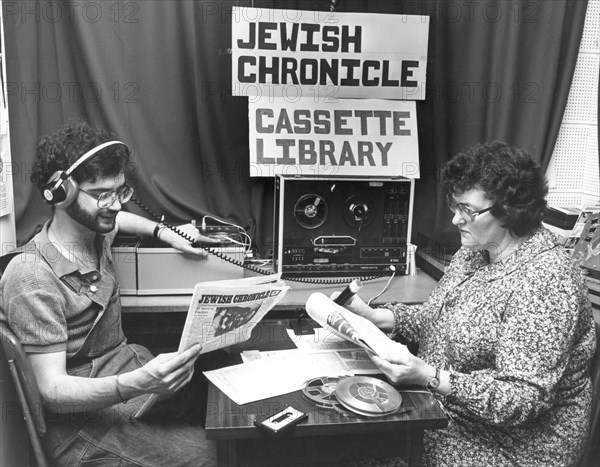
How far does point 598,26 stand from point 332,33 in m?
1.30

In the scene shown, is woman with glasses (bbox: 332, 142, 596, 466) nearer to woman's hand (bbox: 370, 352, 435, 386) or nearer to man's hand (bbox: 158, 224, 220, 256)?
woman's hand (bbox: 370, 352, 435, 386)

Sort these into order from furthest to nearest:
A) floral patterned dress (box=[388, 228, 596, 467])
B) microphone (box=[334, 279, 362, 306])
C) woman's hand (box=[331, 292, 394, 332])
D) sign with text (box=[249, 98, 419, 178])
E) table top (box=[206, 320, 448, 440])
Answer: sign with text (box=[249, 98, 419, 178]) → woman's hand (box=[331, 292, 394, 332]) → microphone (box=[334, 279, 362, 306]) → floral patterned dress (box=[388, 228, 596, 467]) → table top (box=[206, 320, 448, 440])

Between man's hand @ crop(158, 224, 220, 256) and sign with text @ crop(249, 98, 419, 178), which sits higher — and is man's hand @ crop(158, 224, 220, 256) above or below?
below

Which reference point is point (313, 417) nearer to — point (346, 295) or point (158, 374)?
point (158, 374)

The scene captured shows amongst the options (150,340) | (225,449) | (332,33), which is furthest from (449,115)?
(225,449)

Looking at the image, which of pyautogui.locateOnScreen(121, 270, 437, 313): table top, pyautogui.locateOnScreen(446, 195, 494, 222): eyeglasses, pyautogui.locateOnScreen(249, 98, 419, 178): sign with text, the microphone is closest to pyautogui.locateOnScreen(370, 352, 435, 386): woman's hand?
the microphone

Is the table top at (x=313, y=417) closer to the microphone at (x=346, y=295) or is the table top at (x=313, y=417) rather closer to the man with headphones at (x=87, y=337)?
the man with headphones at (x=87, y=337)

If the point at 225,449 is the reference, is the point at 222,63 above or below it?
above

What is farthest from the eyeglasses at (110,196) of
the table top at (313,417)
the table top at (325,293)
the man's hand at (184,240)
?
the table top at (313,417)

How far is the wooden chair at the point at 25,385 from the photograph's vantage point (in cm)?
135

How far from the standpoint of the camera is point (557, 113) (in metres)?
2.69

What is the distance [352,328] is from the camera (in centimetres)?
152

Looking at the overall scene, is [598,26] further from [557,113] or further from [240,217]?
[240,217]

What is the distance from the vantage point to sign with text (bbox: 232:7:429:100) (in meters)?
2.47
